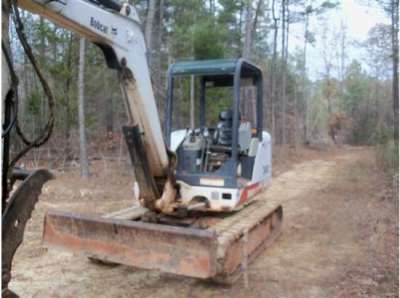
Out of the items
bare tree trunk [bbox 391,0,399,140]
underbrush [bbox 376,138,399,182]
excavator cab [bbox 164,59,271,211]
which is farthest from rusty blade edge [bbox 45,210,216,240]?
bare tree trunk [bbox 391,0,399,140]

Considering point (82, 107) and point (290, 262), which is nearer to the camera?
point (290, 262)

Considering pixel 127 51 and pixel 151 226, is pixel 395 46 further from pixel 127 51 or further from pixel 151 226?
pixel 151 226

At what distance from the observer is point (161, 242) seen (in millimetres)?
4426

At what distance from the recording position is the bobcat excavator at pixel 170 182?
4.23 m

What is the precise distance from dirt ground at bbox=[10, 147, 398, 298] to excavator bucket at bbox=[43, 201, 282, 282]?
1.03 feet

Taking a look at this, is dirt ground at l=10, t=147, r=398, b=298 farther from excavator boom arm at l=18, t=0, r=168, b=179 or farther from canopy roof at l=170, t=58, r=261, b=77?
canopy roof at l=170, t=58, r=261, b=77

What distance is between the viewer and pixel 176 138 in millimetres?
6070

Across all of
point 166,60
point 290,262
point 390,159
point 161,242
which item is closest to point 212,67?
point 161,242

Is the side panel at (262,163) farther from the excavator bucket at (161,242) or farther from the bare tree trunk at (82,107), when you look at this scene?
the bare tree trunk at (82,107)

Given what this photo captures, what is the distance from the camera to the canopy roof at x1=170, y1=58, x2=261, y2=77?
569cm

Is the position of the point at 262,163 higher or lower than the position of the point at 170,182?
higher

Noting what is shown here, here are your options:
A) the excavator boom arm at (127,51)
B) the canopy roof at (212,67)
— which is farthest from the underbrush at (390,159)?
the excavator boom arm at (127,51)

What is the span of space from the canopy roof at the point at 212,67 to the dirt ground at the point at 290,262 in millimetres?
2488

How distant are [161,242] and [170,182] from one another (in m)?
1.06
